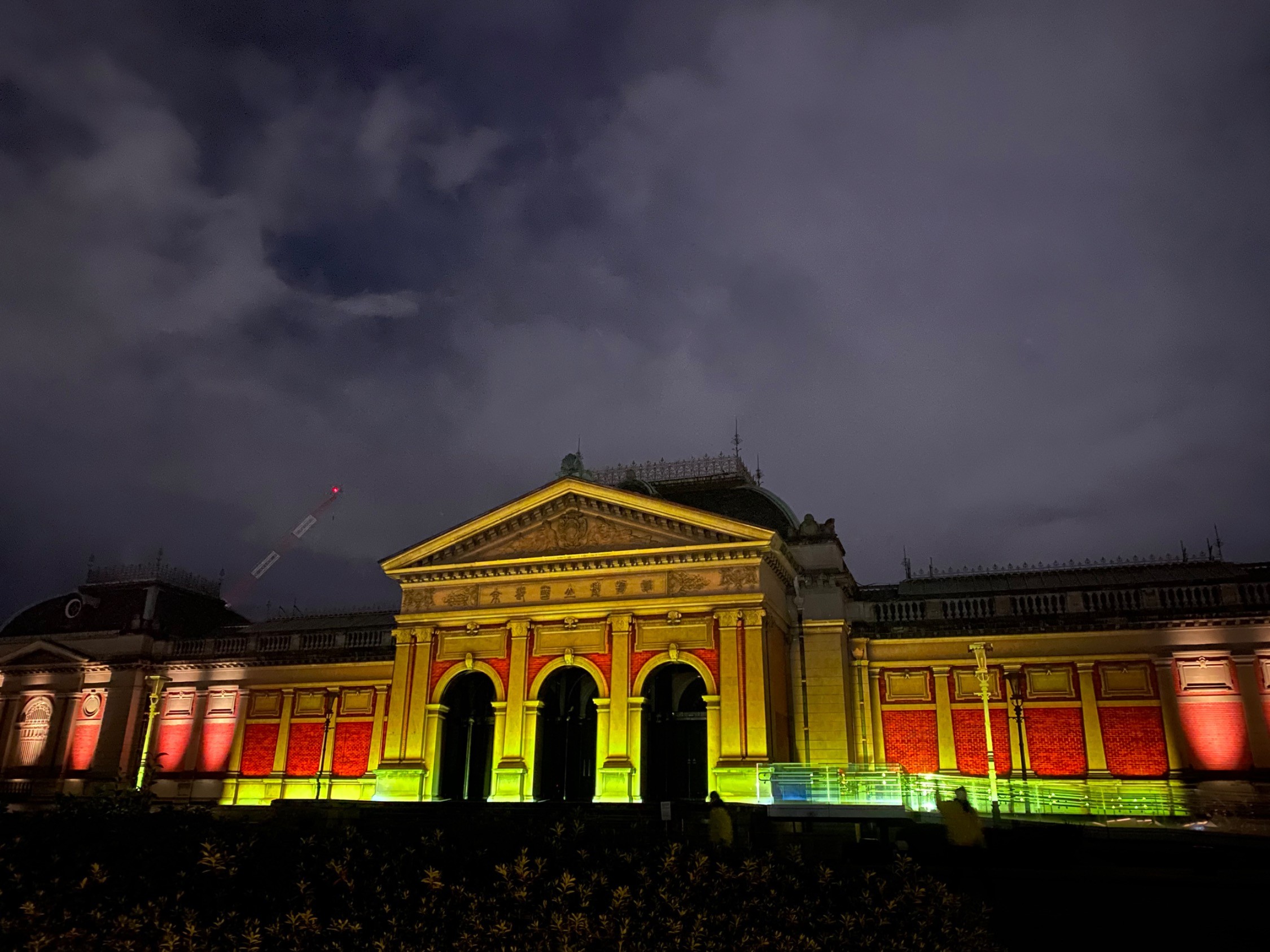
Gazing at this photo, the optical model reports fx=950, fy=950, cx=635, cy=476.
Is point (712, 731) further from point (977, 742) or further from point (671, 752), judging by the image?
point (977, 742)

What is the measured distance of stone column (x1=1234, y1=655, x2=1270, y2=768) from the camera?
84.2 ft

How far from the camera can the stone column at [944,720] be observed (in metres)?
28.4

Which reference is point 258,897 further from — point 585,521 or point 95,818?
point 585,521

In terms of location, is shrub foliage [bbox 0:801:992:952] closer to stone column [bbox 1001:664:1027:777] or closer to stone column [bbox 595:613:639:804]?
stone column [bbox 595:613:639:804]

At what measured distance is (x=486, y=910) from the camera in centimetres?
934

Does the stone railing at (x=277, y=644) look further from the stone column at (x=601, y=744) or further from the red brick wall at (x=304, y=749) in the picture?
the stone column at (x=601, y=744)

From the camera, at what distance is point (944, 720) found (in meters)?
28.9

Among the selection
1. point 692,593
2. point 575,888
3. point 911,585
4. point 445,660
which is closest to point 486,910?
point 575,888

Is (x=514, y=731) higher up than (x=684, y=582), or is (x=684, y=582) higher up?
(x=684, y=582)

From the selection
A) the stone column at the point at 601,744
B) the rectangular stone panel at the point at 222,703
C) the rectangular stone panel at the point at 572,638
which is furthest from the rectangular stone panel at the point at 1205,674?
the rectangular stone panel at the point at 222,703

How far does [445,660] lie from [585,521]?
6.23m

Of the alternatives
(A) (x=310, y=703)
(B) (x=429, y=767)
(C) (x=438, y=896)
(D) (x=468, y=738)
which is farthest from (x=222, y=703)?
(C) (x=438, y=896)

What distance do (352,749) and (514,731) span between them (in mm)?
10369

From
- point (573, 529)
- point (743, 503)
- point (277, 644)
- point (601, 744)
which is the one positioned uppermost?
point (743, 503)
